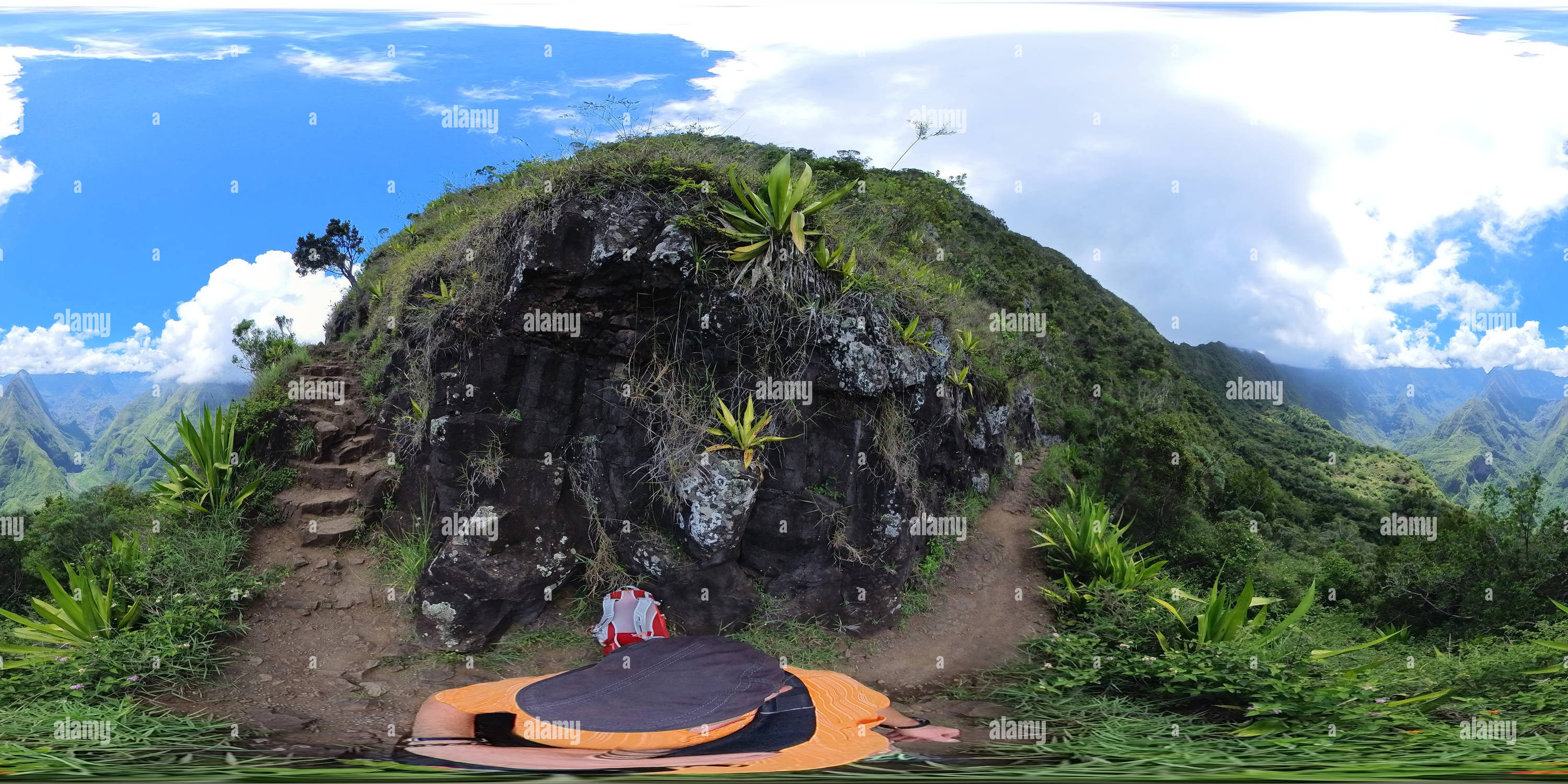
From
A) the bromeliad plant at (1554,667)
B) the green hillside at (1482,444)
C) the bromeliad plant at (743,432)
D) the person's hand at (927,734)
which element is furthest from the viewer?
the green hillside at (1482,444)

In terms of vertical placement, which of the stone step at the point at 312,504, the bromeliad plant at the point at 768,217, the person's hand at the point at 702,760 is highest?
the bromeliad plant at the point at 768,217

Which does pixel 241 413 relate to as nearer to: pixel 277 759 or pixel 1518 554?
pixel 277 759

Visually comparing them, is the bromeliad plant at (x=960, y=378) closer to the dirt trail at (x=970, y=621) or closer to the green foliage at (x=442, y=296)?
the dirt trail at (x=970, y=621)

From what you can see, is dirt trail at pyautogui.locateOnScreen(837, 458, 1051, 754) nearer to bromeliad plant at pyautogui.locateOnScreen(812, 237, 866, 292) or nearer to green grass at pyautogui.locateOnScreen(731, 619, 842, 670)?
green grass at pyautogui.locateOnScreen(731, 619, 842, 670)

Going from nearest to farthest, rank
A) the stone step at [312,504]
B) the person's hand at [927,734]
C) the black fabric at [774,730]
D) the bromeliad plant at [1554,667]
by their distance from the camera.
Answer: the black fabric at [774,730], the person's hand at [927,734], the bromeliad plant at [1554,667], the stone step at [312,504]

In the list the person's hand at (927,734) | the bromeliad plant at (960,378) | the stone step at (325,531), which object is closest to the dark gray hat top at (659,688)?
the person's hand at (927,734)

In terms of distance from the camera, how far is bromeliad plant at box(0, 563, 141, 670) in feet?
16.5

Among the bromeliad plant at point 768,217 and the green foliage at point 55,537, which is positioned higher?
the bromeliad plant at point 768,217

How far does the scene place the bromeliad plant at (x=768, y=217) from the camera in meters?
5.87

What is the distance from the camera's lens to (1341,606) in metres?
8.52

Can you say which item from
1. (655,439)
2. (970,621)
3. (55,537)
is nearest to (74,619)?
(55,537)

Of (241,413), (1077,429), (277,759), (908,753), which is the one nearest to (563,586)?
(277,759)

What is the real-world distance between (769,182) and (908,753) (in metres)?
4.39

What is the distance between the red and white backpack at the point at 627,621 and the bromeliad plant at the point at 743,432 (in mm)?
1340
